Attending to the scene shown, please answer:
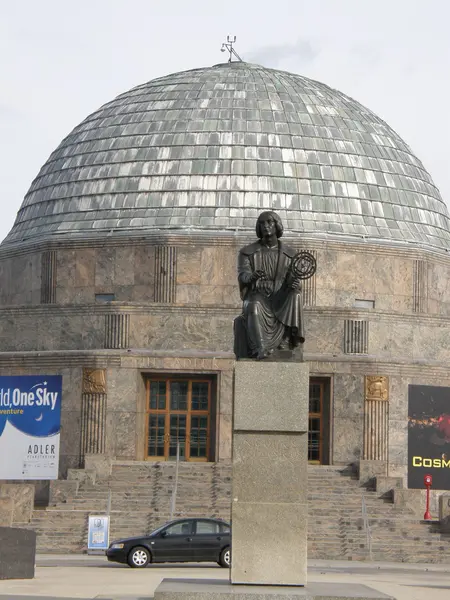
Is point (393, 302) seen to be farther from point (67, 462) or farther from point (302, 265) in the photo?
point (302, 265)

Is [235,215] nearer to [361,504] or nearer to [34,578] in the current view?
[361,504]

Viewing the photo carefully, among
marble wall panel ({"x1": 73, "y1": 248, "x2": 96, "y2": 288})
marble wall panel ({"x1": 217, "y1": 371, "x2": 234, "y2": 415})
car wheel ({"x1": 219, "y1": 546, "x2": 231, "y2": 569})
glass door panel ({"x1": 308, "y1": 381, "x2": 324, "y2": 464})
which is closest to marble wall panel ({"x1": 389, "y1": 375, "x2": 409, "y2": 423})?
glass door panel ({"x1": 308, "y1": 381, "x2": 324, "y2": 464})

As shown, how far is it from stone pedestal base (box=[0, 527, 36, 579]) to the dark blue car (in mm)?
3483

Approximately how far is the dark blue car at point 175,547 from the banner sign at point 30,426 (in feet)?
23.5

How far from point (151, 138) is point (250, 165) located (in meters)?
2.51

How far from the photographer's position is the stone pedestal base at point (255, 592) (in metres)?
12.5

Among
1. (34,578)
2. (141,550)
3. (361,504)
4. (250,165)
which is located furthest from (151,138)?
(34,578)

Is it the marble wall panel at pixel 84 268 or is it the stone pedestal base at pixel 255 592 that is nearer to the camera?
the stone pedestal base at pixel 255 592

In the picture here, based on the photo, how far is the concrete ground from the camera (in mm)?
16188

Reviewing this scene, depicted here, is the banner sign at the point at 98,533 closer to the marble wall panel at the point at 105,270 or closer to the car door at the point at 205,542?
the car door at the point at 205,542

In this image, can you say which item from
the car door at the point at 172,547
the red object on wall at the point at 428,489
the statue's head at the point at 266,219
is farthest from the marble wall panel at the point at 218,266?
the statue's head at the point at 266,219

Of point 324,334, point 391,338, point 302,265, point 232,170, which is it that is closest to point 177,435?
point 324,334

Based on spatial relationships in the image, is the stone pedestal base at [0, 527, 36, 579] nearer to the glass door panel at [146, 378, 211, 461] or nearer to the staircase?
the staircase

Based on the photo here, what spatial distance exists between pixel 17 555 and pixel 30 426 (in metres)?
11.5
